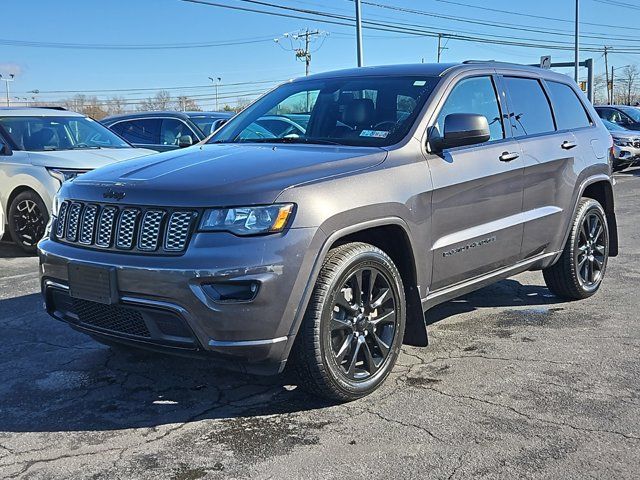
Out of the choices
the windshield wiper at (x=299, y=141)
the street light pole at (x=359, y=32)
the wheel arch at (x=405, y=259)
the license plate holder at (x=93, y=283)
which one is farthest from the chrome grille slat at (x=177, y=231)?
the street light pole at (x=359, y=32)

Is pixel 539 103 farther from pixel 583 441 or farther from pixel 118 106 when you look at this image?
pixel 118 106

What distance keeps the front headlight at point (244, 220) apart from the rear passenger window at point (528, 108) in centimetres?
242

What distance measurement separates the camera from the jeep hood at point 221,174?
11.1 ft

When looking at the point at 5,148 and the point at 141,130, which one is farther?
the point at 141,130

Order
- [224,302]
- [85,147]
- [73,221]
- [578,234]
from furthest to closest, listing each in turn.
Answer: [85,147]
[578,234]
[73,221]
[224,302]

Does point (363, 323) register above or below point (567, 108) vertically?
below

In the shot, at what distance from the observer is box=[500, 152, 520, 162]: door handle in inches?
187

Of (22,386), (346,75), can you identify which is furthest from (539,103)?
(22,386)

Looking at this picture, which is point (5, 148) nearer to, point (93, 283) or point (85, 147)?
point (85, 147)

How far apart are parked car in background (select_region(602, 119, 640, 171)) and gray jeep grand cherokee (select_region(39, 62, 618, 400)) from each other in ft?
43.9

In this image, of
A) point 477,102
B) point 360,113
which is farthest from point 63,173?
point 477,102

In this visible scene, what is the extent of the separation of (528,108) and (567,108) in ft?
2.23

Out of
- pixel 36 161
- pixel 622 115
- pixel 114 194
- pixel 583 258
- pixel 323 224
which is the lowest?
pixel 583 258

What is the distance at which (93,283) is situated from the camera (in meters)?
3.56
